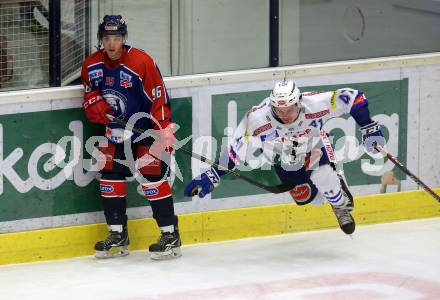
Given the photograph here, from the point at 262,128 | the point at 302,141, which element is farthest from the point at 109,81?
the point at 302,141

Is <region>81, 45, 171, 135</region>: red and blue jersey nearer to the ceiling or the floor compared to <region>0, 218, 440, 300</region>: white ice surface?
nearer to the ceiling

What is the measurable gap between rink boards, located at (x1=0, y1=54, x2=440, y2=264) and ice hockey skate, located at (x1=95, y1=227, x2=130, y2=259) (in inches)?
4.9

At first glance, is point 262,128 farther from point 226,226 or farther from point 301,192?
point 226,226

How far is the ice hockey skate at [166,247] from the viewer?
7145 mm

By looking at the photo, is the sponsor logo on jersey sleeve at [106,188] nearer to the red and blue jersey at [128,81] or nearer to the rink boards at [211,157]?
the rink boards at [211,157]

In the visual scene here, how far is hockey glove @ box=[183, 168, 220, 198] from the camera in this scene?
692 cm

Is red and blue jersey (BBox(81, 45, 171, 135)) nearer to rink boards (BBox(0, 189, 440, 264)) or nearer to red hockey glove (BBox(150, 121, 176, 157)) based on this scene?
red hockey glove (BBox(150, 121, 176, 157))

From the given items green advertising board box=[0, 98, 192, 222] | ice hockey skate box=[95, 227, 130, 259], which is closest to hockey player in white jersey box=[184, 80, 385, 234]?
ice hockey skate box=[95, 227, 130, 259]

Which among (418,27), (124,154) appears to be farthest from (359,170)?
(124,154)

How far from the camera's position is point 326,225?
7.89 meters

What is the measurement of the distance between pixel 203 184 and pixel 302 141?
625 millimetres

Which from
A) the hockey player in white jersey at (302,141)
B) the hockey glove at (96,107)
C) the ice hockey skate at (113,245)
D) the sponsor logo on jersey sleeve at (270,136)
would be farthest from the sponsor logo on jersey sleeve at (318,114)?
the ice hockey skate at (113,245)

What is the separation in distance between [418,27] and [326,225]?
1.36 metres

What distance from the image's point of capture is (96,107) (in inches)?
275
